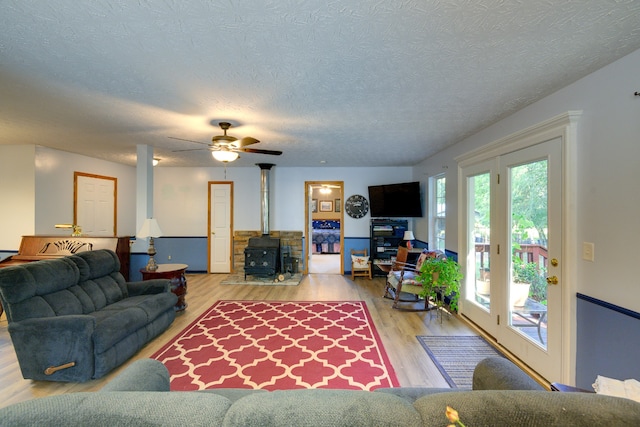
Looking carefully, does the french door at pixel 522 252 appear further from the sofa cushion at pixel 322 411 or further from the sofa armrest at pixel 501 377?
the sofa cushion at pixel 322 411

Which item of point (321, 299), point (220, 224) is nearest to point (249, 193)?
point (220, 224)

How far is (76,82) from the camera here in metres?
2.14

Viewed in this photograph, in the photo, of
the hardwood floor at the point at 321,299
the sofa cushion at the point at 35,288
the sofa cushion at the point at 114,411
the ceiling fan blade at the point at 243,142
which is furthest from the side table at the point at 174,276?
the sofa cushion at the point at 114,411

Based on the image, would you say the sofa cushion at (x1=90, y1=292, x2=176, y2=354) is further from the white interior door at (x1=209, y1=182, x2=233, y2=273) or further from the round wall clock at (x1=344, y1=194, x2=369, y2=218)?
the round wall clock at (x1=344, y1=194, x2=369, y2=218)

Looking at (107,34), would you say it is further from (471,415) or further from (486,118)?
(486,118)

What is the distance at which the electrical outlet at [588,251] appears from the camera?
1941 mm

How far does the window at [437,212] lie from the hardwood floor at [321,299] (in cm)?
131

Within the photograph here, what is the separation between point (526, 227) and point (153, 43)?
322 centimetres

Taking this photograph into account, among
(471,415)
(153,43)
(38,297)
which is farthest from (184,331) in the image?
(471,415)

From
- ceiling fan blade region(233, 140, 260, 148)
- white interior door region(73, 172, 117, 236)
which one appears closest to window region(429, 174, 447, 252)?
ceiling fan blade region(233, 140, 260, 148)

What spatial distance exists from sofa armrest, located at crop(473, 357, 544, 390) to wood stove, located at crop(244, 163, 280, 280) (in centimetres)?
440

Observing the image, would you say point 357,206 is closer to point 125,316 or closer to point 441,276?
point 441,276

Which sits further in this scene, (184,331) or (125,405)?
(184,331)

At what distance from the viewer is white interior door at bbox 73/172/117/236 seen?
5023mm
